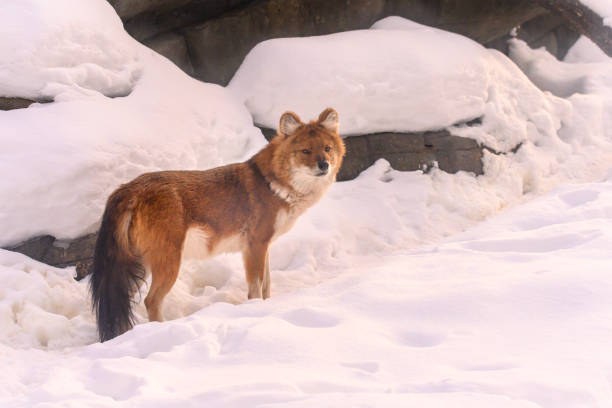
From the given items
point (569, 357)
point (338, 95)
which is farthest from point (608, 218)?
point (338, 95)

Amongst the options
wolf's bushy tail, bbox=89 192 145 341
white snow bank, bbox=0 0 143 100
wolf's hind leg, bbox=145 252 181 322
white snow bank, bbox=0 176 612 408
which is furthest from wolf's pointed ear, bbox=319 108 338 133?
white snow bank, bbox=0 0 143 100

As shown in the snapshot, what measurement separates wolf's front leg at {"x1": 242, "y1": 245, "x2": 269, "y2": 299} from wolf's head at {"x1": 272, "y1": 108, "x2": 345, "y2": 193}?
615mm

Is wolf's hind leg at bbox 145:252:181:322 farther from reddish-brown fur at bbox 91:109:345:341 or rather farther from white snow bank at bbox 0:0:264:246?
white snow bank at bbox 0:0:264:246

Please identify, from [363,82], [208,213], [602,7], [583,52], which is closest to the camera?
[208,213]

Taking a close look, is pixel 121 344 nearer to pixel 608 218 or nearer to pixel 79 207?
pixel 79 207

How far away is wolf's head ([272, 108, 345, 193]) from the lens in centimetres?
452

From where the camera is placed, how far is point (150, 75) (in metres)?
5.82

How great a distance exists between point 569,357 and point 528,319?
0.45 metres

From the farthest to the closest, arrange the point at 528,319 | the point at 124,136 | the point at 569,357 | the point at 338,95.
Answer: the point at 338,95 < the point at 124,136 < the point at 528,319 < the point at 569,357

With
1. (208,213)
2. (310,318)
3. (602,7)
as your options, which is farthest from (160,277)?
(602,7)

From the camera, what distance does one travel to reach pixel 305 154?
4.57 metres

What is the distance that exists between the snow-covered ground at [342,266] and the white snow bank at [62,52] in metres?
0.03

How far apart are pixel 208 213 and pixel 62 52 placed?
2260 millimetres

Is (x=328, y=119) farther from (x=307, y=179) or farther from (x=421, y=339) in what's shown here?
(x=421, y=339)
